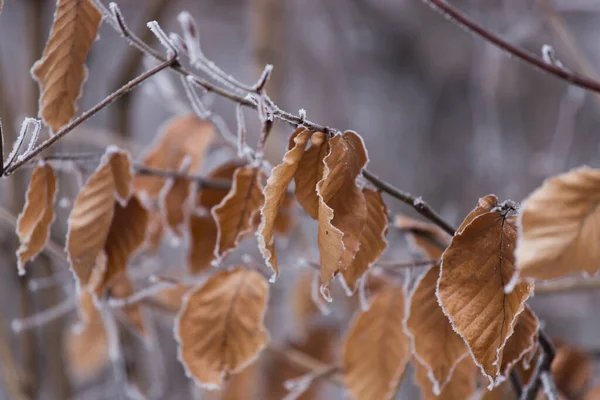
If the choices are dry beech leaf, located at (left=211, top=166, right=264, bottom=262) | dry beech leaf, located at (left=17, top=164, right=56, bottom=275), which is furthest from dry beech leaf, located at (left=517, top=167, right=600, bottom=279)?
dry beech leaf, located at (left=17, top=164, right=56, bottom=275)

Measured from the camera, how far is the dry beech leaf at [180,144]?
683 mm

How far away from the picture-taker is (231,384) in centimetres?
107

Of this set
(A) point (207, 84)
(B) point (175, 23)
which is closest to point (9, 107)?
(A) point (207, 84)

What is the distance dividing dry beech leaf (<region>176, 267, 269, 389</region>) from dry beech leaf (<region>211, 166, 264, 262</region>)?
0.15ft

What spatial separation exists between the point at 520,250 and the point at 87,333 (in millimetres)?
879

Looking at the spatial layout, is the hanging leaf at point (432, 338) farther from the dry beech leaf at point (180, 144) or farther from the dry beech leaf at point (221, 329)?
the dry beech leaf at point (180, 144)

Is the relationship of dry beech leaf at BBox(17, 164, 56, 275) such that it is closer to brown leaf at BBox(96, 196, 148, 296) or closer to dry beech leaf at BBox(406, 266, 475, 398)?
brown leaf at BBox(96, 196, 148, 296)

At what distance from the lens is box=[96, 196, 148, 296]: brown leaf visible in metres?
0.52

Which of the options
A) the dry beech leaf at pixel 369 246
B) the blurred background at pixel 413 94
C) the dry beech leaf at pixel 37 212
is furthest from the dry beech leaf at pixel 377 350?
the blurred background at pixel 413 94

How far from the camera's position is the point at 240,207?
1.60ft

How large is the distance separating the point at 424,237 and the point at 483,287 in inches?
9.4

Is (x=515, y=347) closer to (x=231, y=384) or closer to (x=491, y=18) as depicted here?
(x=231, y=384)

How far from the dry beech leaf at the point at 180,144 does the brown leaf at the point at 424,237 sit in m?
0.23

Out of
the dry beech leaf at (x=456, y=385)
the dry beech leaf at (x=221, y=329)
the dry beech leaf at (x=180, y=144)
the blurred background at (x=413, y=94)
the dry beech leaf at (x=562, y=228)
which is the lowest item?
the dry beech leaf at (x=456, y=385)
